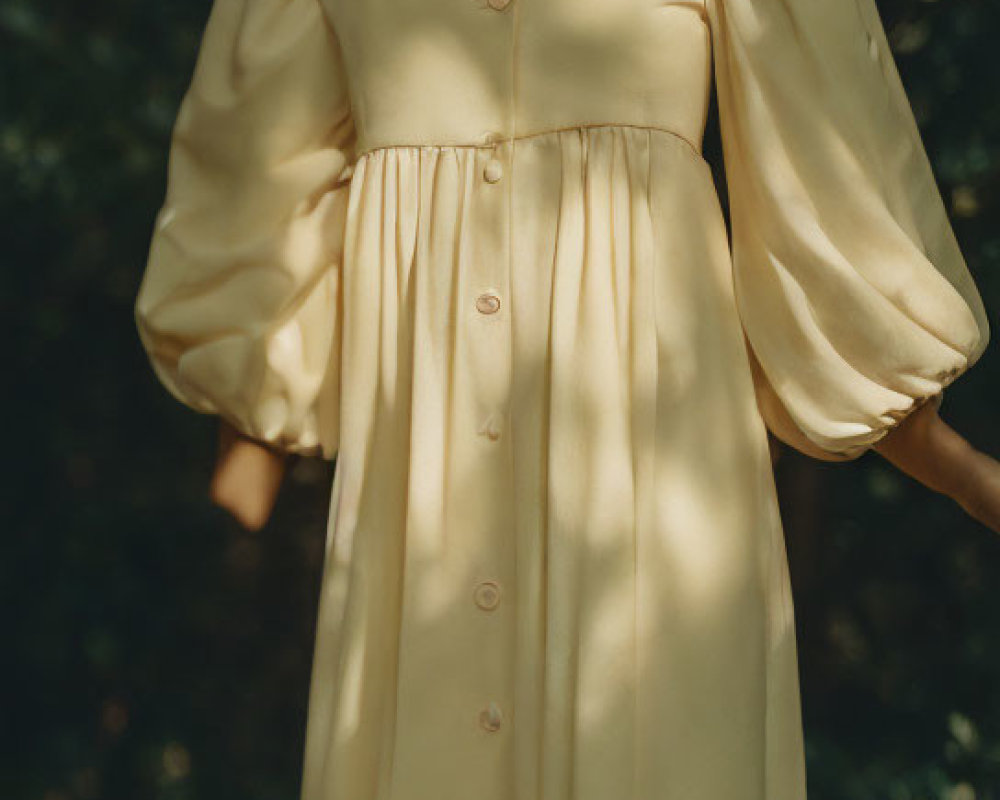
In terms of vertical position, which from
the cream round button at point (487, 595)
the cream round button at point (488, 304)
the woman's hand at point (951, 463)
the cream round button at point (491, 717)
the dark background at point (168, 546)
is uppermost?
the cream round button at point (488, 304)

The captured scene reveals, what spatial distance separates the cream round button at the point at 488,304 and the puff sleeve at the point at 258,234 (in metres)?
0.23

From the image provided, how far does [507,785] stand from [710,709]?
0.70 feet

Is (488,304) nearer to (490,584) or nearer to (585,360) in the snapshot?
(585,360)

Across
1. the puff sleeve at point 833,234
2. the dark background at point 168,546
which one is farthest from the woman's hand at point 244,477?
the dark background at point 168,546

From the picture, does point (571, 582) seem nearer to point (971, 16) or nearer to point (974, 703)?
point (974, 703)

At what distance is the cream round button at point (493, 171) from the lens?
1.76 m

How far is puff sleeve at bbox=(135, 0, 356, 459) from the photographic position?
1.85 m

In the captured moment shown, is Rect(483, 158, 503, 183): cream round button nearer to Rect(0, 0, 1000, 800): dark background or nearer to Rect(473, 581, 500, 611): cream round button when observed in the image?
Rect(473, 581, 500, 611): cream round button

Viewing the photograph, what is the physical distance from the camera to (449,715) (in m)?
1.70

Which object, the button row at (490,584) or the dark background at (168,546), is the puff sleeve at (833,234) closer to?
the button row at (490,584)

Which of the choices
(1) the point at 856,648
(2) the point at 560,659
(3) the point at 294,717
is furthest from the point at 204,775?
(2) the point at 560,659

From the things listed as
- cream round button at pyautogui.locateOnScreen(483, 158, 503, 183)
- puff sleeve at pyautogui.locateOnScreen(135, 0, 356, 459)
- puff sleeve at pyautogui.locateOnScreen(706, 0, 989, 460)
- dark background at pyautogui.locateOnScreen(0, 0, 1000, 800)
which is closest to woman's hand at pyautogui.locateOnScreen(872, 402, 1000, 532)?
puff sleeve at pyautogui.locateOnScreen(706, 0, 989, 460)

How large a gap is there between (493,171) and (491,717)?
1.80ft

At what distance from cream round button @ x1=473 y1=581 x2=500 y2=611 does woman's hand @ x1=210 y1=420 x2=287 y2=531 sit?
1.08 ft
